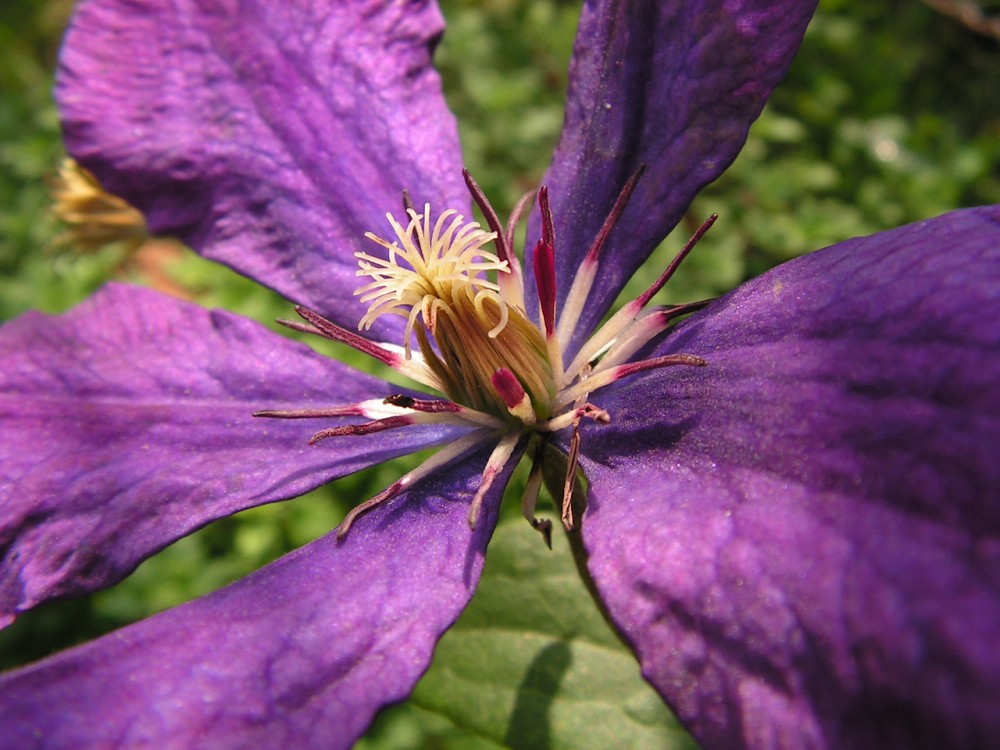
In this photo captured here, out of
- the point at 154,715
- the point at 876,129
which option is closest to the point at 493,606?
the point at 154,715

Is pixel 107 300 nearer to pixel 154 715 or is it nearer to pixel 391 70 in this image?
pixel 391 70

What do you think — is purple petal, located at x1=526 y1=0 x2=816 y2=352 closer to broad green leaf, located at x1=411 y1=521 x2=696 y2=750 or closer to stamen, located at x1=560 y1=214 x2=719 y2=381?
stamen, located at x1=560 y1=214 x2=719 y2=381

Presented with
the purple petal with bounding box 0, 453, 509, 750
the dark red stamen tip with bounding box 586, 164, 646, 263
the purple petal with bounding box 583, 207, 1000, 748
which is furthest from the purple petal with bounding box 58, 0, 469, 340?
the purple petal with bounding box 583, 207, 1000, 748

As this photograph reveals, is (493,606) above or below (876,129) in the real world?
below

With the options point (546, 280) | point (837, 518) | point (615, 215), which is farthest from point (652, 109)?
point (837, 518)

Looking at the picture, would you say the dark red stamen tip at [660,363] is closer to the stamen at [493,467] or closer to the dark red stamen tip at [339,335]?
the stamen at [493,467]

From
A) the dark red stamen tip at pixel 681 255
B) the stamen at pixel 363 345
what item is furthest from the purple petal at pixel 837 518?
the stamen at pixel 363 345

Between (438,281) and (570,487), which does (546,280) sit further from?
(570,487)
